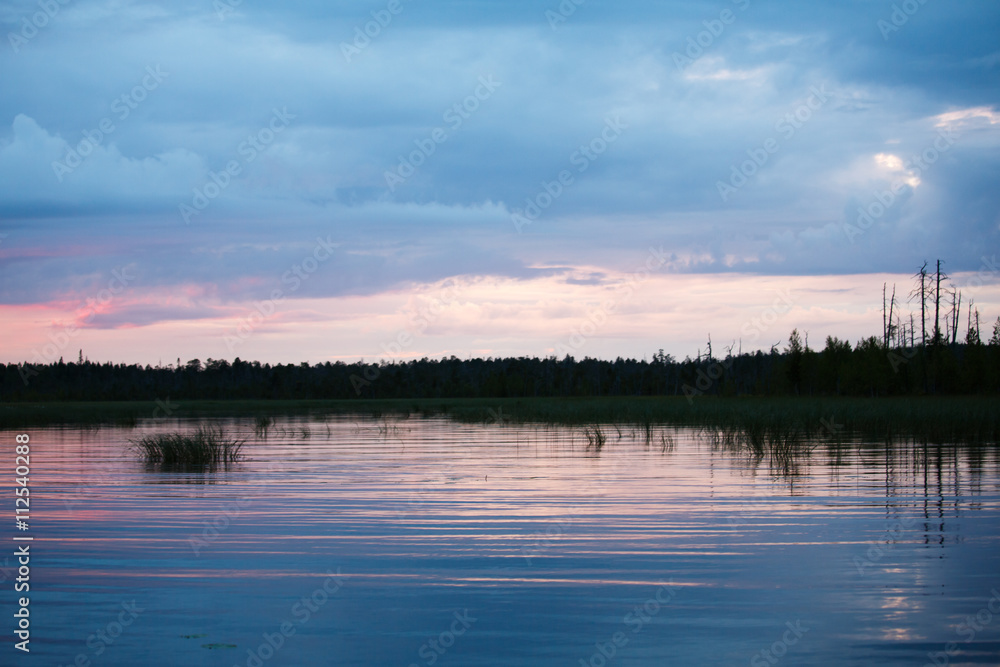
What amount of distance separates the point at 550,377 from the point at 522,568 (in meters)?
154

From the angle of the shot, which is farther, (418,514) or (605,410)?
(605,410)

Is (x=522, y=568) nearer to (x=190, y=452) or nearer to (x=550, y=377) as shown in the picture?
(x=190, y=452)

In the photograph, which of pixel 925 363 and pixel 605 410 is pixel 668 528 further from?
pixel 925 363

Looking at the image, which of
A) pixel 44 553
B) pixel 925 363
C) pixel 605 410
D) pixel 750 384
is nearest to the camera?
pixel 44 553

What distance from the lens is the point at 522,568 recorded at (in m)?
10.2

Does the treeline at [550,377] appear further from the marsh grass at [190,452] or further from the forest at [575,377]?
the marsh grass at [190,452]

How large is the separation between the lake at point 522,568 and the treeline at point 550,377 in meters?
57.1

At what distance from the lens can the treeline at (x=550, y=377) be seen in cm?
7300

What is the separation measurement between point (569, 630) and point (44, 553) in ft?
25.6

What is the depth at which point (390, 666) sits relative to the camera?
700 cm

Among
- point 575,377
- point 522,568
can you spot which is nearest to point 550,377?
point 575,377

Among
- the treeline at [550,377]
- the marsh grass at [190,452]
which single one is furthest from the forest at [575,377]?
the marsh grass at [190,452]

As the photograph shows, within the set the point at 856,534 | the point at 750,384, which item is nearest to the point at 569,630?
the point at 856,534

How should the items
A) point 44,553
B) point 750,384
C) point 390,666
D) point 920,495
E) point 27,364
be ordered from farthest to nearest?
1. point 27,364
2. point 750,384
3. point 920,495
4. point 44,553
5. point 390,666
